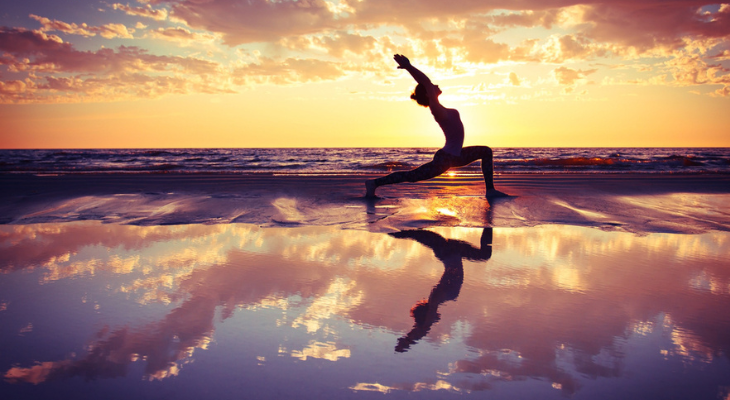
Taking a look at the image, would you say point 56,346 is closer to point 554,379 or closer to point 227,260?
point 227,260

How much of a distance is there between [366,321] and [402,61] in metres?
4.56

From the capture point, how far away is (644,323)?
6.45ft

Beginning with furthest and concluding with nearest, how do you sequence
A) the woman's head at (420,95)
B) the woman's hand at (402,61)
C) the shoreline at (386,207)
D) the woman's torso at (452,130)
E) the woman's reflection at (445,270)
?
1. the woman's torso at (452,130)
2. the woman's head at (420,95)
3. the woman's hand at (402,61)
4. the shoreline at (386,207)
5. the woman's reflection at (445,270)

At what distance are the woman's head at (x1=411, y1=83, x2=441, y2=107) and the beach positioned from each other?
91.9 inches

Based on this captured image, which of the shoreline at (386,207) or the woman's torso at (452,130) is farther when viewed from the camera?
the woman's torso at (452,130)

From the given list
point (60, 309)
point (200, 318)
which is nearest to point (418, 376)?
point (200, 318)

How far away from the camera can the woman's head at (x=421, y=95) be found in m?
6.02

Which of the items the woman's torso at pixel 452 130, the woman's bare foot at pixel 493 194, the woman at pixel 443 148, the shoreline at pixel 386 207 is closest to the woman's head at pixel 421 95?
the woman at pixel 443 148

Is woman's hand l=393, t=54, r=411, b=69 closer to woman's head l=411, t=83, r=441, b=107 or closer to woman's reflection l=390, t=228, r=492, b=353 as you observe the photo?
woman's head l=411, t=83, r=441, b=107

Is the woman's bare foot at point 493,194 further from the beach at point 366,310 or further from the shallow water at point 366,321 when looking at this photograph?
the shallow water at point 366,321

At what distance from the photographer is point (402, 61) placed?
5.71m

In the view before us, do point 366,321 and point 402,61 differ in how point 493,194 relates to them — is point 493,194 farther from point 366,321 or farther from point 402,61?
point 366,321

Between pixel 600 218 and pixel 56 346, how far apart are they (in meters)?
5.42

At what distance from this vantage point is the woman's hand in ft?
18.6
